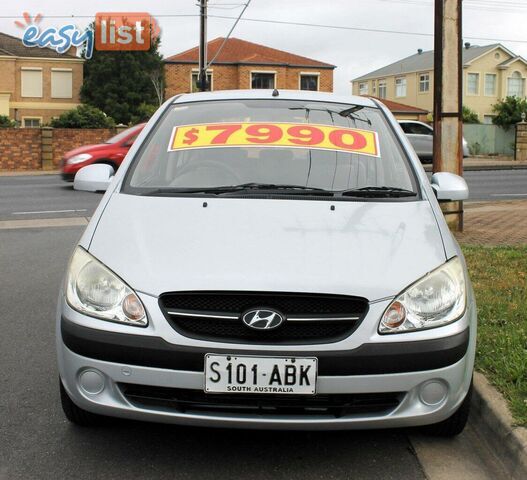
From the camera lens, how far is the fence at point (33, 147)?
29125 millimetres

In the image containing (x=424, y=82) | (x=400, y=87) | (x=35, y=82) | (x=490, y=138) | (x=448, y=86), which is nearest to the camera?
(x=448, y=86)

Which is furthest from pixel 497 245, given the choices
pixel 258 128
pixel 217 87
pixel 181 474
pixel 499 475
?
pixel 217 87

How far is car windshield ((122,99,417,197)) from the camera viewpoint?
150 inches

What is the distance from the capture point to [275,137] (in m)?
4.09

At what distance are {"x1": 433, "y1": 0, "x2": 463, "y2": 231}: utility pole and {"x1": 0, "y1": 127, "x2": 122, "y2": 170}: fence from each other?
23.0 metres

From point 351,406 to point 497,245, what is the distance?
6.26 metres

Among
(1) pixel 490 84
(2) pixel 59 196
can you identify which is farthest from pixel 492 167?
(1) pixel 490 84

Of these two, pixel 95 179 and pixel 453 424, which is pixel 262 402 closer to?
pixel 453 424

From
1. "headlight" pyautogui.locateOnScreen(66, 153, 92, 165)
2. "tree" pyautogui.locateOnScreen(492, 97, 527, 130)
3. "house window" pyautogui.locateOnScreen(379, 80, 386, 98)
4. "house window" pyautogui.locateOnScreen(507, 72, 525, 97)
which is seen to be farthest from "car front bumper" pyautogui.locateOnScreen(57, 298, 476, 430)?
"house window" pyautogui.locateOnScreen(379, 80, 386, 98)

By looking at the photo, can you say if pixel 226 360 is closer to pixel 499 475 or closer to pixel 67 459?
pixel 67 459

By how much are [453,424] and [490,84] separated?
6057cm

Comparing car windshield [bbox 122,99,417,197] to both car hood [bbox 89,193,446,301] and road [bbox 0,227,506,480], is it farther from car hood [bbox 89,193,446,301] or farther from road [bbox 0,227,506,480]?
road [bbox 0,227,506,480]

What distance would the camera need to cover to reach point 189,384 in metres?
2.78

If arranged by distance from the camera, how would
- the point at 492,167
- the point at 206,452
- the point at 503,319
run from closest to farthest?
the point at 206,452, the point at 503,319, the point at 492,167
